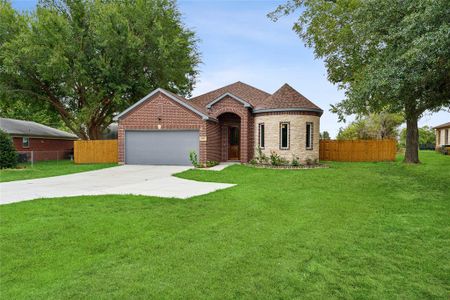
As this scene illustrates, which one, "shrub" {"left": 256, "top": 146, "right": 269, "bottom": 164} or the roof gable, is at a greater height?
the roof gable

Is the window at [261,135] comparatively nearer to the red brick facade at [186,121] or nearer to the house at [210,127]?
the house at [210,127]

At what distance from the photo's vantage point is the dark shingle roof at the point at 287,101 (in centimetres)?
1850

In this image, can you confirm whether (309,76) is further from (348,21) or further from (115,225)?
(115,225)

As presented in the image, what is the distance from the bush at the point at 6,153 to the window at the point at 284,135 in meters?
16.0

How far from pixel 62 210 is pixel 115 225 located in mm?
2007

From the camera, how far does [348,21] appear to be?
18.2 meters

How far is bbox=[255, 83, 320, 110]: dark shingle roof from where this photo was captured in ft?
60.7

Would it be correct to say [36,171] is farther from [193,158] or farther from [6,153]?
[193,158]

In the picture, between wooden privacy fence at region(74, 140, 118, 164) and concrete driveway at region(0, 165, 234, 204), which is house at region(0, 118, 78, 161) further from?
concrete driveway at region(0, 165, 234, 204)

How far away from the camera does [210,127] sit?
63.5ft

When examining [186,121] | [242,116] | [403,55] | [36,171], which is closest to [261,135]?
[242,116]

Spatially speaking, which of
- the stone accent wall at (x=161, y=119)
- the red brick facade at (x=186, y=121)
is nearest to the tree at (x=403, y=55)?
the red brick facade at (x=186, y=121)

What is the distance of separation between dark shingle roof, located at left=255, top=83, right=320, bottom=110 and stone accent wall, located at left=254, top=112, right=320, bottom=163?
0.49 metres

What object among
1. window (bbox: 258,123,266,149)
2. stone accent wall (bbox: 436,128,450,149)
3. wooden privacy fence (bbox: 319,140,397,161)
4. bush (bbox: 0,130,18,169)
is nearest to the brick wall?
window (bbox: 258,123,266,149)
